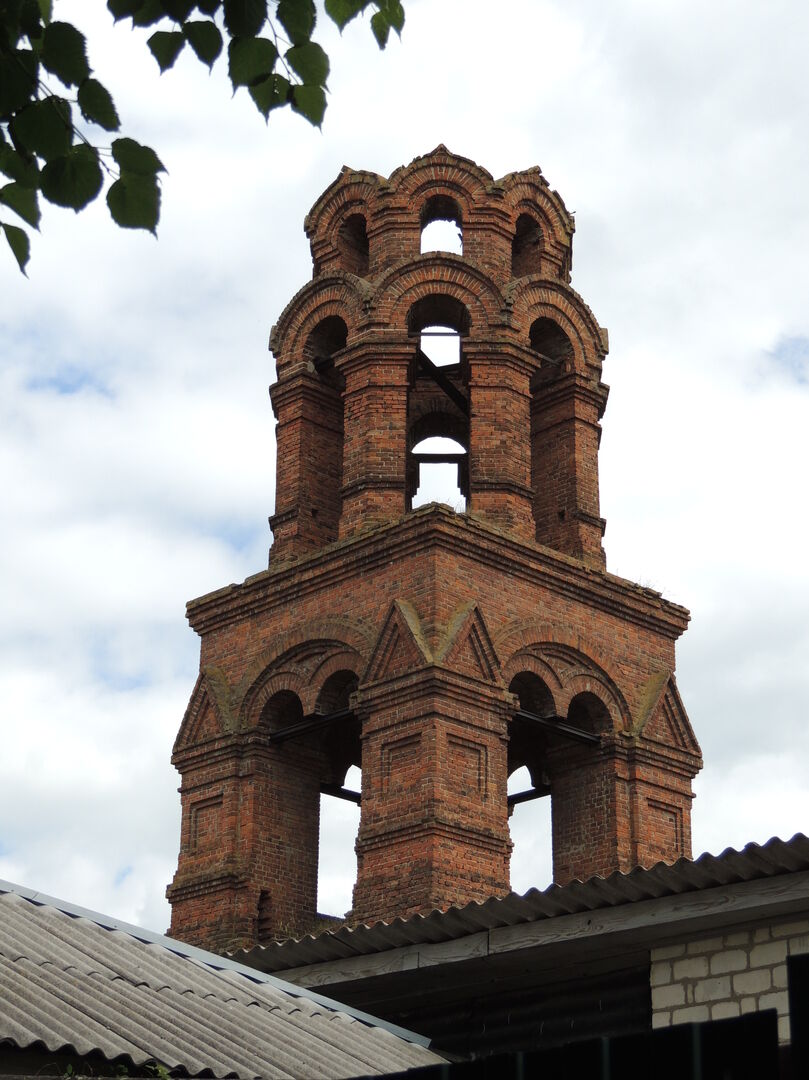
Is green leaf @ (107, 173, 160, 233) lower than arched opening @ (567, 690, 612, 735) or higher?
lower

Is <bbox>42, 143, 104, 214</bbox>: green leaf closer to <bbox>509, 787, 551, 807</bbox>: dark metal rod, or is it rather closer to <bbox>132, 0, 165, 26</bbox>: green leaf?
<bbox>132, 0, 165, 26</bbox>: green leaf

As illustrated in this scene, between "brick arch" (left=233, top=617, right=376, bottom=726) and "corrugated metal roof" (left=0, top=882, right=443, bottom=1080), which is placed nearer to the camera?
"corrugated metal roof" (left=0, top=882, right=443, bottom=1080)

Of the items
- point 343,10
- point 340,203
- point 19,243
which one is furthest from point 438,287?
point 19,243

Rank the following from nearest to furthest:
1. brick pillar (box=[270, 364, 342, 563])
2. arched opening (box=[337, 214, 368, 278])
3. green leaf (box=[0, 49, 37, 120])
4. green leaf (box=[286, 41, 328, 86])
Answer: green leaf (box=[0, 49, 37, 120]), green leaf (box=[286, 41, 328, 86]), brick pillar (box=[270, 364, 342, 563]), arched opening (box=[337, 214, 368, 278])

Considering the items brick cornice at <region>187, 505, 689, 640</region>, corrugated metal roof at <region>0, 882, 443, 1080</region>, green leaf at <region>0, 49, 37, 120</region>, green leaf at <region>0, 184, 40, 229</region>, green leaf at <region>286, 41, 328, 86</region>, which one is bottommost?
corrugated metal roof at <region>0, 882, 443, 1080</region>

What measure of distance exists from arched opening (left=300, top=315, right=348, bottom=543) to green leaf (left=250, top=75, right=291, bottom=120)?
1659cm

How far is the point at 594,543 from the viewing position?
70.2ft

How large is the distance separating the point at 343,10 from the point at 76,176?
87cm

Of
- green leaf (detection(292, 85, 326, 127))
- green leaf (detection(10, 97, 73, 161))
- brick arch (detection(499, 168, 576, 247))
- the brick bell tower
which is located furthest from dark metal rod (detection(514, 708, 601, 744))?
green leaf (detection(10, 97, 73, 161))

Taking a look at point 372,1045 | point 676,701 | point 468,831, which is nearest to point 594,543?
point 676,701

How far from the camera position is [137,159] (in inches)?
191

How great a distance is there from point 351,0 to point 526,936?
8.36m

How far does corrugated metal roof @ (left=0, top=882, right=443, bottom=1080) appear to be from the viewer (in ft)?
30.1

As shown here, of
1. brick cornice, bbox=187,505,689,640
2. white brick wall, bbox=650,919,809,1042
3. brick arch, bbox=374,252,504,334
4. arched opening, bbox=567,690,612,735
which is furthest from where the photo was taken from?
brick arch, bbox=374,252,504,334
